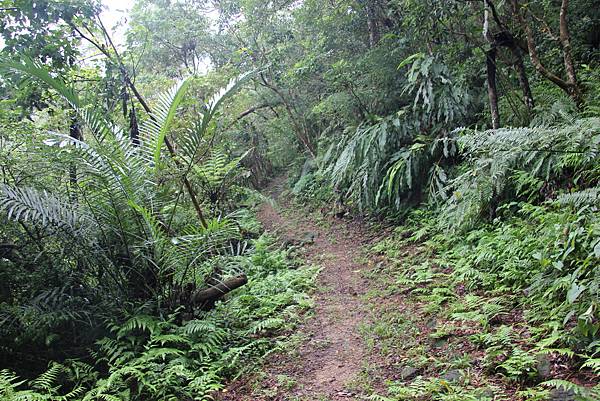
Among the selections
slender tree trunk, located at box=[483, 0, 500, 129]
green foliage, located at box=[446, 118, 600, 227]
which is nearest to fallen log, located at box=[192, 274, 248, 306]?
green foliage, located at box=[446, 118, 600, 227]

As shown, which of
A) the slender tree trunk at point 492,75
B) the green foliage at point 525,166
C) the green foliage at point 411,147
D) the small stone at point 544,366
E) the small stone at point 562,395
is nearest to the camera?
the small stone at point 562,395

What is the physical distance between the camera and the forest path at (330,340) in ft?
11.6

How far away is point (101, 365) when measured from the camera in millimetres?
4176

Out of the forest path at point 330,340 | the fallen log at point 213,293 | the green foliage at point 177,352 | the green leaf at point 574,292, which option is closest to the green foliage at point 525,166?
the green leaf at point 574,292

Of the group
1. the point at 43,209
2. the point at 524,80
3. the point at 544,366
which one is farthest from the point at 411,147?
the point at 43,209

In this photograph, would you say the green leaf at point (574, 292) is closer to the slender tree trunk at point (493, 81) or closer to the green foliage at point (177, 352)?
the green foliage at point (177, 352)

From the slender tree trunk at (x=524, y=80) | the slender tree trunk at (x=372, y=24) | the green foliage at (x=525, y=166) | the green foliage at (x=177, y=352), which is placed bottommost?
the green foliage at (x=177, y=352)

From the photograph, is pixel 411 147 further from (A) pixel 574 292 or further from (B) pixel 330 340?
(A) pixel 574 292

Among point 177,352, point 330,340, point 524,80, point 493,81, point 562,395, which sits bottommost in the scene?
point 330,340

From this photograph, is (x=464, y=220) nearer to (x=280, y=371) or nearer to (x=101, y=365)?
(x=280, y=371)

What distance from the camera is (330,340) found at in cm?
427

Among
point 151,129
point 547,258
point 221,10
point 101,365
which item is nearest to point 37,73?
point 151,129

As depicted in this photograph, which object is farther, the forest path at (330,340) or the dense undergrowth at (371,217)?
the forest path at (330,340)

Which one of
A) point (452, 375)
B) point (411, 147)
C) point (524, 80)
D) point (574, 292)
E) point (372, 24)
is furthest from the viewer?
point (372, 24)
